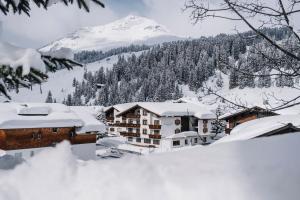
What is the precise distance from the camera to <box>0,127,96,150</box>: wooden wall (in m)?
26.9

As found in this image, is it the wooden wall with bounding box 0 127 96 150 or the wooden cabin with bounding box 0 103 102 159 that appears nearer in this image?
the wooden wall with bounding box 0 127 96 150

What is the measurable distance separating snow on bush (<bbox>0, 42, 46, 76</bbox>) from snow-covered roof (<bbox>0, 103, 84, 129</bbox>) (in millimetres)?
25002

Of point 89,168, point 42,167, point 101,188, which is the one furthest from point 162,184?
point 42,167

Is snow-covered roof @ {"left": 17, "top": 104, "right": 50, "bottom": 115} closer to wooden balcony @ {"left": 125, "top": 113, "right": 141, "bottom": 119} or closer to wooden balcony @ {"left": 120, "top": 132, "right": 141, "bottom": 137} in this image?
wooden balcony @ {"left": 125, "top": 113, "right": 141, "bottom": 119}

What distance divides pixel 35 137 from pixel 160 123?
21.3m

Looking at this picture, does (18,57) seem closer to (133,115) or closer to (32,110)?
(32,110)

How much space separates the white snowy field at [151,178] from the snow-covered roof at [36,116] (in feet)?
83.2

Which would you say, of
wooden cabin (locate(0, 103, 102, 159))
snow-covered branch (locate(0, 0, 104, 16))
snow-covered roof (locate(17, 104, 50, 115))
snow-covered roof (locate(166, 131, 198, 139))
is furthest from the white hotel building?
snow-covered branch (locate(0, 0, 104, 16))

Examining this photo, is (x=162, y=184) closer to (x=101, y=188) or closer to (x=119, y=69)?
(x=101, y=188)

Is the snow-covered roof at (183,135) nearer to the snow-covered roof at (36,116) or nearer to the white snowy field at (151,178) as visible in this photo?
the snow-covered roof at (36,116)

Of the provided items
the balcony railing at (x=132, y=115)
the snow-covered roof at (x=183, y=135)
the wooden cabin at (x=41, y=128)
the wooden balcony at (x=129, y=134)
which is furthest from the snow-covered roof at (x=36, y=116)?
the wooden balcony at (x=129, y=134)

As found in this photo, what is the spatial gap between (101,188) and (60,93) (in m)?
168

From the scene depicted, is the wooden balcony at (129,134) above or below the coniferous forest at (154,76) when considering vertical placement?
below

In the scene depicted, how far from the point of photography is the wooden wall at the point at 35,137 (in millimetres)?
26875
